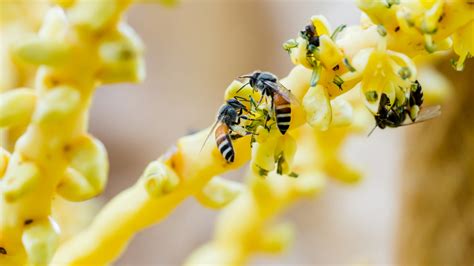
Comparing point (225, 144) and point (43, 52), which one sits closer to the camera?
point (43, 52)

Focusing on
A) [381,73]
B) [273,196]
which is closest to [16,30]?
[273,196]

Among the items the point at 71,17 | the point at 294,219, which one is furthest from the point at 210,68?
the point at 71,17

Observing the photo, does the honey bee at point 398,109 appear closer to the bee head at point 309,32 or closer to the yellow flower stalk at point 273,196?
the bee head at point 309,32

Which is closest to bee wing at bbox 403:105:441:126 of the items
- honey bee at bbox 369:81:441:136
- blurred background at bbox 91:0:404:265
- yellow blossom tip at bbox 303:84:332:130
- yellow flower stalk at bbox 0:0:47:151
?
honey bee at bbox 369:81:441:136

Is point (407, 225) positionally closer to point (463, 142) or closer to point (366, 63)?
point (463, 142)

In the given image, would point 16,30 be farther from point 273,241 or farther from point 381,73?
point 381,73
